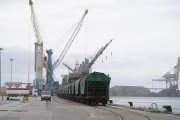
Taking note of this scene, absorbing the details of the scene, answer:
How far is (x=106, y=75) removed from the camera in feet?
188

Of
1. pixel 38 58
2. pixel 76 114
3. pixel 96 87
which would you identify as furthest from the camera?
pixel 38 58

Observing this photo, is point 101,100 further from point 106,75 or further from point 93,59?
point 93,59

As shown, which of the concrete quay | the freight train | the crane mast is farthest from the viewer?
the crane mast

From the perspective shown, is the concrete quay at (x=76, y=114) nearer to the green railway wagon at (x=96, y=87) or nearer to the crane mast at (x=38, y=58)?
the green railway wagon at (x=96, y=87)

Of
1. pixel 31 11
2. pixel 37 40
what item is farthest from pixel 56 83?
pixel 31 11

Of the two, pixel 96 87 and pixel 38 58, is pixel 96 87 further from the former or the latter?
pixel 38 58

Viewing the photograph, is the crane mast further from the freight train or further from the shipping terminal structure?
the freight train

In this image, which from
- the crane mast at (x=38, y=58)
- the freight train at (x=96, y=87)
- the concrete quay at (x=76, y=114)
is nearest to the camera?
the concrete quay at (x=76, y=114)

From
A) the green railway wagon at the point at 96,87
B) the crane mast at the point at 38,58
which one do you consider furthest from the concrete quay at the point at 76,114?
the crane mast at the point at 38,58

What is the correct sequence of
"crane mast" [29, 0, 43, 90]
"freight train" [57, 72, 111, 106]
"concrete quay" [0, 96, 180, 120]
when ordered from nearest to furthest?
1. "concrete quay" [0, 96, 180, 120]
2. "freight train" [57, 72, 111, 106]
3. "crane mast" [29, 0, 43, 90]

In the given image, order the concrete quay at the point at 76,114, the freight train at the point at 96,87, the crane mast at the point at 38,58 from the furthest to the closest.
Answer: the crane mast at the point at 38,58 → the freight train at the point at 96,87 → the concrete quay at the point at 76,114

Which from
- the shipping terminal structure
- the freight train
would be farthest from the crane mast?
the freight train

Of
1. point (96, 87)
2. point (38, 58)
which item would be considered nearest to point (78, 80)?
point (96, 87)

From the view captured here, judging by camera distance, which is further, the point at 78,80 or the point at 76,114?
the point at 78,80
